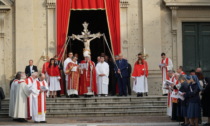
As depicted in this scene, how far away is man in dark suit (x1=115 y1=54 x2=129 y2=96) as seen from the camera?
2472cm

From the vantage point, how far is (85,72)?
24.4 meters

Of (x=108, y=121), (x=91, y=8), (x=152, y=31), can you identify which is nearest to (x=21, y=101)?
(x=108, y=121)

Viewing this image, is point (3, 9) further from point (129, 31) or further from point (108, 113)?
point (108, 113)

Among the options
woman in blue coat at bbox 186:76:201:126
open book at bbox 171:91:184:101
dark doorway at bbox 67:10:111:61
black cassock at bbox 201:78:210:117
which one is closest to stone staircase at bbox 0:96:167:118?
open book at bbox 171:91:184:101

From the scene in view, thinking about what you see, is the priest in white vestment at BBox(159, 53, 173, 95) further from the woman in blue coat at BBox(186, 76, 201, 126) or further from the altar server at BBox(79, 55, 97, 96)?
the woman in blue coat at BBox(186, 76, 201, 126)

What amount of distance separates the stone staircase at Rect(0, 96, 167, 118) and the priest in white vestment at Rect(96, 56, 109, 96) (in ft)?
4.47

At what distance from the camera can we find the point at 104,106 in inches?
906

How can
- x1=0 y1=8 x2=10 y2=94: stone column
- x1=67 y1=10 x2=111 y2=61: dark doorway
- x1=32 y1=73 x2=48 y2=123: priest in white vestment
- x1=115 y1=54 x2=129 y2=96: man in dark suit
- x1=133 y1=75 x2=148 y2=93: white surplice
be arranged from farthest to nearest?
x1=67 y1=10 x2=111 y2=61: dark doorway
x1=0 y1=8 x2=10 y2=94: stone column
x1=115 y1=54 x2=129 y2=96: man in dark suit
x1=133 y1=75 x2=148 y2=93: white surplice
x1=32 y1=73 x2=48 y2=123: priest in white vestment

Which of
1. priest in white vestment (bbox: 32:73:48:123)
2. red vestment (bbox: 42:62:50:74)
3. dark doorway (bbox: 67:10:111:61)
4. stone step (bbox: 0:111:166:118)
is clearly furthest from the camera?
dark doorway (bbox: 67:10:111:61)

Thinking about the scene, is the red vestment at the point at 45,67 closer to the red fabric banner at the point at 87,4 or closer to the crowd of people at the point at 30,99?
the red fabric banner at the point at 87,4

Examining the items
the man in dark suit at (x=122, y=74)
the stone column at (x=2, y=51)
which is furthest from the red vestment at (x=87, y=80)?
the stone column at (x=2, y=51)

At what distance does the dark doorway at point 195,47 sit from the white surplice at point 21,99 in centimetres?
926

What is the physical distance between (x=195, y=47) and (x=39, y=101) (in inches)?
382

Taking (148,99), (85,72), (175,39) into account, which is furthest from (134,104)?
(175,39)
